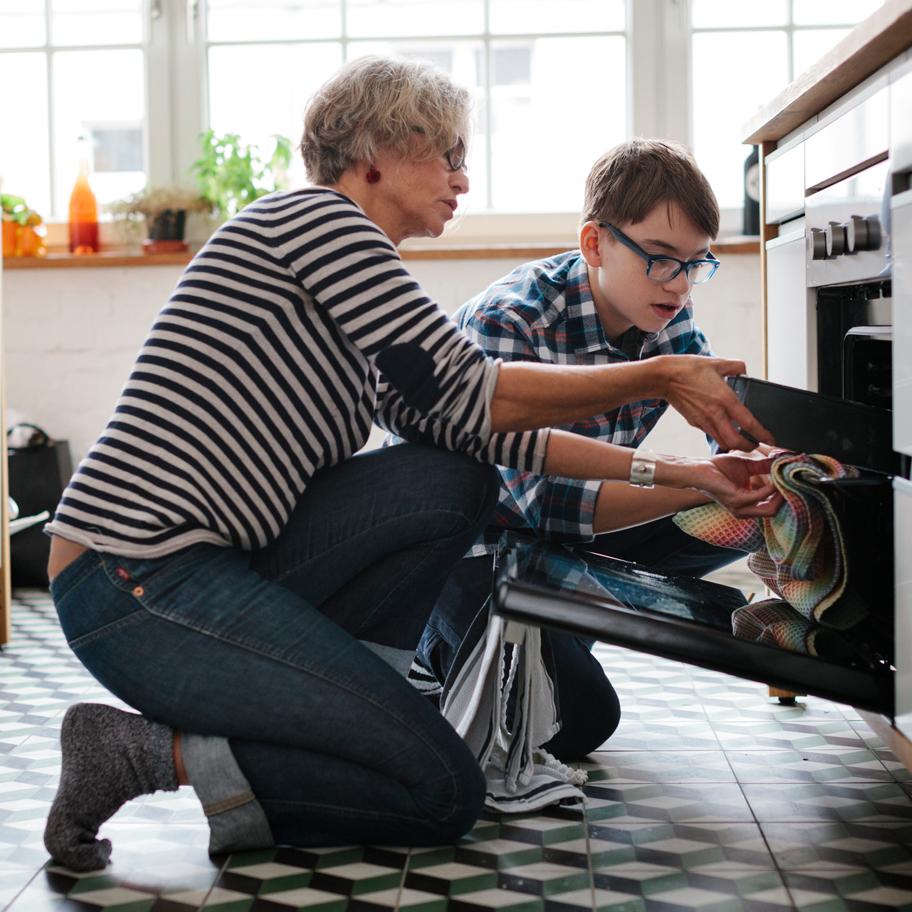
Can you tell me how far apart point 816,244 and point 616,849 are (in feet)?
2.52

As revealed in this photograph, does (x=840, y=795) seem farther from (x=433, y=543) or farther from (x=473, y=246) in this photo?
(x=473, y=246)

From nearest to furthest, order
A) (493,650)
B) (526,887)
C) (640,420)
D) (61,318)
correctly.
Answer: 1. (526,887)
2. (493,650)
3. (640,420)
4. (61,318)

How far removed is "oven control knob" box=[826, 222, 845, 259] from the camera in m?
1.42

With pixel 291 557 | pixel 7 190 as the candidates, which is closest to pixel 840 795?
pixel 291 557

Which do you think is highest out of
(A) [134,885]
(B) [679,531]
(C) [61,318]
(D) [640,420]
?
(C) [61,318]

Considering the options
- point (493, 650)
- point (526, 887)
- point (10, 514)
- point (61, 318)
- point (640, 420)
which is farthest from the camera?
point (61, 318)

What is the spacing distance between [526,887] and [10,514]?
1.80m

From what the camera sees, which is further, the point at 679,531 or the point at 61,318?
the point at 61,318

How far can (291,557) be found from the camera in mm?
1469

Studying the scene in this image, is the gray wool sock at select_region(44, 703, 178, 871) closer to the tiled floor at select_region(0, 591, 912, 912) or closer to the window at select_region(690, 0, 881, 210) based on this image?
the tiled floor at select_region(0, 591, 912, 912)

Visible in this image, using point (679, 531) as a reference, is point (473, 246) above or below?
above

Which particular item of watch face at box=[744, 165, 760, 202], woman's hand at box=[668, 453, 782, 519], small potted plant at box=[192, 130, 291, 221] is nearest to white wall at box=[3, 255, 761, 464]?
small potted plant at box=[192, 130, 291, 221]

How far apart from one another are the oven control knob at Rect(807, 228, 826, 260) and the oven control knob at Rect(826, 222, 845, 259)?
0.16 feet

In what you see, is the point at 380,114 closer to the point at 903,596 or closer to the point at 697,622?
the point at 697,622
